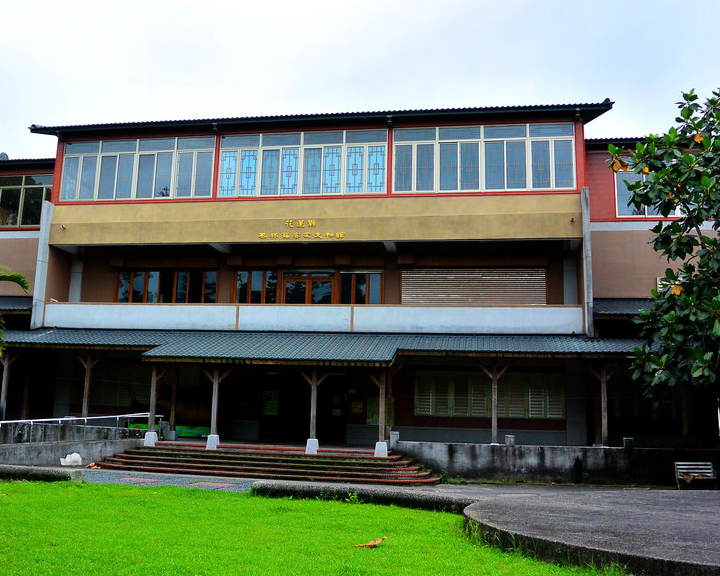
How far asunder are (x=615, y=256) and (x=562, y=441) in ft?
19.4

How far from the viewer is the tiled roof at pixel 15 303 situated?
23.6m

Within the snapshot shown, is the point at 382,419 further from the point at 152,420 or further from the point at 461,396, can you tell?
the point at 152,420

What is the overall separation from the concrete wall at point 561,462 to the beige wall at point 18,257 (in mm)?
15816

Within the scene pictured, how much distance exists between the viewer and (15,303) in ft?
81.6

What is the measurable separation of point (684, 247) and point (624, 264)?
704 cm

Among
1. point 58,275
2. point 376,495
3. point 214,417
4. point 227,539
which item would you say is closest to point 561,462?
point 376,495

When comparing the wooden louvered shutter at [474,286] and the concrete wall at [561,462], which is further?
the wooden louvered shutter at [474,286]

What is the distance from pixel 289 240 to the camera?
22.6 m

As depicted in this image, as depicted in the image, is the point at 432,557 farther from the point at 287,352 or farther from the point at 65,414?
the point at 65,414

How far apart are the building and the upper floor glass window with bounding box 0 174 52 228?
2211mm

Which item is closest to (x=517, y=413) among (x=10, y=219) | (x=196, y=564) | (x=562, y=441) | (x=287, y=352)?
(x=562, y=441)

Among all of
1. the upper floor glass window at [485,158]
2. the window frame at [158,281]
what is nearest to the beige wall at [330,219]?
the upper floor glass window at [485,158]

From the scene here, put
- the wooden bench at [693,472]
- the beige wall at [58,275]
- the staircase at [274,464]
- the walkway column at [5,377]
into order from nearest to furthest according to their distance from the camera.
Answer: the wooden bench at [693,472], the staircase at [274,464], the walkway column at [5,377], the beige wall at [58,275]

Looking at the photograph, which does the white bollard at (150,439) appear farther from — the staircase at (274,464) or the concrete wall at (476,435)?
the concrete wall at (476,435)
